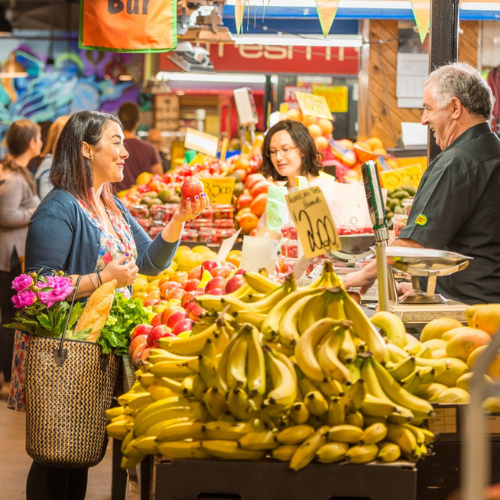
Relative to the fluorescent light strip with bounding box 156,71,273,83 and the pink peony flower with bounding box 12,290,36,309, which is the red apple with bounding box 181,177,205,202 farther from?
the fluorescent light strip with bounding box 156,71,273,83

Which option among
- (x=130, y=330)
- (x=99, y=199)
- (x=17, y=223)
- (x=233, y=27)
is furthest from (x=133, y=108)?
(x=130, y=330)

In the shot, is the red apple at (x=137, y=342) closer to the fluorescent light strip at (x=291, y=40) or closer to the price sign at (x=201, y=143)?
the price sign at (x=201, y=143)

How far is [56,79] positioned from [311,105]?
10.6 meters

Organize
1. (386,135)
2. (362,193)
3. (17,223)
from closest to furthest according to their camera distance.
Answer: (362,193)
(17,223)
(386,135)

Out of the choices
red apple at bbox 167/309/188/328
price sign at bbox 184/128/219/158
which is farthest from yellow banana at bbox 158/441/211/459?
price sign at bbox 184/128/219/158

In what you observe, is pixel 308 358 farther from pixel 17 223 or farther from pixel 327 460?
pixel 17 223

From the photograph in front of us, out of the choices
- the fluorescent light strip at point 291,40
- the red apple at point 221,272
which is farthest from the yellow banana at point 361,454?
the fluorescent light strip at point 291,40

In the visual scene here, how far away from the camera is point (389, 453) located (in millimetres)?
1629

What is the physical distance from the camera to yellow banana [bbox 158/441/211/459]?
1652 millimetres

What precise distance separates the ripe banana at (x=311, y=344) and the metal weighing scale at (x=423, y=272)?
0.67m

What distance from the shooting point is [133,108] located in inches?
330

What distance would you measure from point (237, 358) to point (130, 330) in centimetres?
139

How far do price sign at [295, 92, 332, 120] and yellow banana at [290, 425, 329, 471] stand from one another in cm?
491

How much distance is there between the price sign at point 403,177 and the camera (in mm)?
5324
